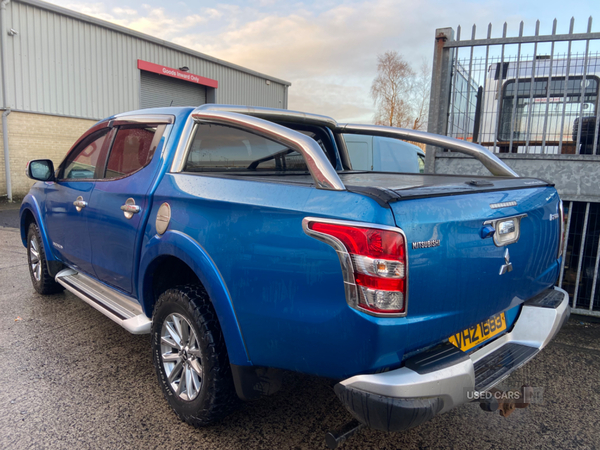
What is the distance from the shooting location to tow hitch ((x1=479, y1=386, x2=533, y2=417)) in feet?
6.15

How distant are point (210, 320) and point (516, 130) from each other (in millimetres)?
4074

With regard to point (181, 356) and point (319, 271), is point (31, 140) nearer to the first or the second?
point (181, 356)

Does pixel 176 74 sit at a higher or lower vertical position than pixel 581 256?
higher

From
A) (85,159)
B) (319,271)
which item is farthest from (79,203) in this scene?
(319,271)

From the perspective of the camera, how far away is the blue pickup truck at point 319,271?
1639mm

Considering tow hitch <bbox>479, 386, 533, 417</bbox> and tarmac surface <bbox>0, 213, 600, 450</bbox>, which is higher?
tow hitch <bbox>479, 386, 533, 417</bbox>

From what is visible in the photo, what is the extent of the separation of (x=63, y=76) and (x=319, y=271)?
17.4m

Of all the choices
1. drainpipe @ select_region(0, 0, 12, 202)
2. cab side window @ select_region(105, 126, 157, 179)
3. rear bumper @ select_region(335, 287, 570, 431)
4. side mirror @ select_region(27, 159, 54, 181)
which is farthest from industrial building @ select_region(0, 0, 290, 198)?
rear bumper @ select_region(335, 287, 570, 431)

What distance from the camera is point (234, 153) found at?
9.93 feet

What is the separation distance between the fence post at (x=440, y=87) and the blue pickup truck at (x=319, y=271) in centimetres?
216

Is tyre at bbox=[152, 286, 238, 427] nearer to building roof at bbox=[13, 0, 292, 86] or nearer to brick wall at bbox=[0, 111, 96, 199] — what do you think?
brick wall at bbox=[0, 111, 96, 199]

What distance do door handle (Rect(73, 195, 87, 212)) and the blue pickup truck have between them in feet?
1.03

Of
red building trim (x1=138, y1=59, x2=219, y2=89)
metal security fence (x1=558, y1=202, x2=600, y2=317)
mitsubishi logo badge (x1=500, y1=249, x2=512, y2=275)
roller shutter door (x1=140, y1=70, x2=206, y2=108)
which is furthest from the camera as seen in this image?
roller shutter door (x1=140, y1=70, x2=206, y2=108)

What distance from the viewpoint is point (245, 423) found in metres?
2.44
